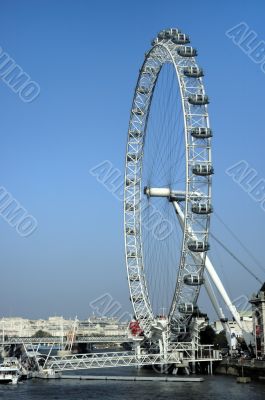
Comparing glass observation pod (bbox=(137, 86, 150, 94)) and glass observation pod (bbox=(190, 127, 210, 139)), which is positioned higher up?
glass observation pod (bbox=(137, 86, 150, 94))

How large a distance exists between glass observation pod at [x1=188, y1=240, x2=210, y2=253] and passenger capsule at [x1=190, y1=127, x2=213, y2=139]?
8.26 m

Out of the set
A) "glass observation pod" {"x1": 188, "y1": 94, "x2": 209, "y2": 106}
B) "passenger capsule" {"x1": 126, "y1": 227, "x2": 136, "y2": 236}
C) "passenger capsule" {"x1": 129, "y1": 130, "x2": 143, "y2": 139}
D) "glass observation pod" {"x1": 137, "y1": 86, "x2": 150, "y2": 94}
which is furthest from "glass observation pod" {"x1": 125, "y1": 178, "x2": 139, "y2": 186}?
"glass observation pod" {"x1": 188, "y1": 94, "x2": 209, "y2": 106}

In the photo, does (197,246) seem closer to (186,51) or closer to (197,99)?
(197,99)

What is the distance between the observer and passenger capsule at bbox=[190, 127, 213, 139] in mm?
52594

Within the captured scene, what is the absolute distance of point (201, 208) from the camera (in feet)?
175

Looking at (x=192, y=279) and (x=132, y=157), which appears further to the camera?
(x=132, y=157)

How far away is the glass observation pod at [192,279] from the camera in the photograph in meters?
53.6

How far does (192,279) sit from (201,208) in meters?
5.71

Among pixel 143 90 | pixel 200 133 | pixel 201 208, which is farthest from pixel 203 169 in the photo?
pixel 143 90

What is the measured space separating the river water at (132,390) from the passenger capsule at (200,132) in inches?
732

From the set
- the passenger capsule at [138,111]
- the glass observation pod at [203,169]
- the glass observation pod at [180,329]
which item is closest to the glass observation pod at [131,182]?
the passenger capsule at [138,111]

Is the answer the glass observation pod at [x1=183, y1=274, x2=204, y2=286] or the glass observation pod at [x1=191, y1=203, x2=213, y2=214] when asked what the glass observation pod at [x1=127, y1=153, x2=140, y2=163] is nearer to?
the glass observation pod at [x1=191, y1=203, x2=213, y2=214]

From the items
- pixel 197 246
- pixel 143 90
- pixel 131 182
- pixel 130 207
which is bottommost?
pixel 197 246

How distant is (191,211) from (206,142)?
5.61m
